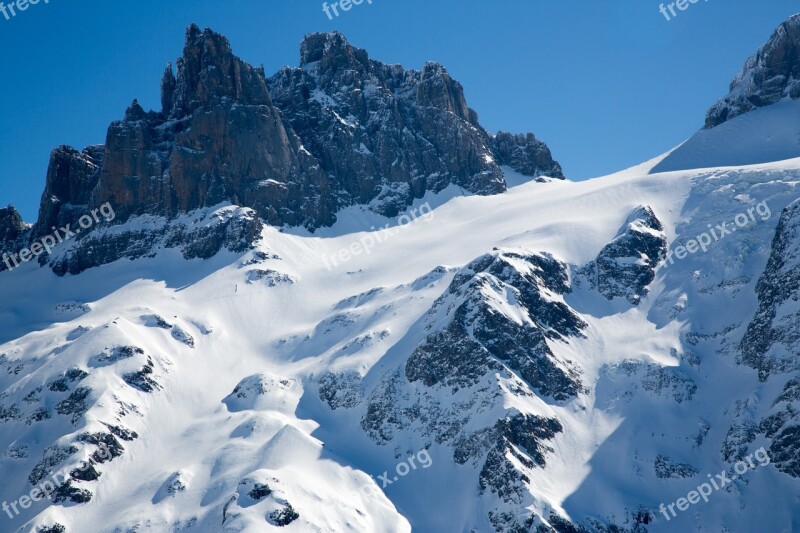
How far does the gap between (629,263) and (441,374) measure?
137 ft

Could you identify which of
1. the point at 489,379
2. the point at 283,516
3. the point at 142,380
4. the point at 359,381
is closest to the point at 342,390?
the point at 359,381

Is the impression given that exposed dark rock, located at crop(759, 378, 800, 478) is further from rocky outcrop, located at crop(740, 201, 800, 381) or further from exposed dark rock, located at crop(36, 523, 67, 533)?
exposed dark rock, located at crop(36, 523, 67, 533)

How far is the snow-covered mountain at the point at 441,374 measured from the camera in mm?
109562

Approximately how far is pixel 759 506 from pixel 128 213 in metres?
143

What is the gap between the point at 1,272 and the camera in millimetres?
193250

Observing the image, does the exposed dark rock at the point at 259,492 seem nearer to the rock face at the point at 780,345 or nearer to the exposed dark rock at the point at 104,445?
the exposed dark rock at the point at 104,445

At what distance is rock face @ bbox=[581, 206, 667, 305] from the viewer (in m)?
144

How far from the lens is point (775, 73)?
195m

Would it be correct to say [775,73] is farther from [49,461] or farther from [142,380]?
[49,461]

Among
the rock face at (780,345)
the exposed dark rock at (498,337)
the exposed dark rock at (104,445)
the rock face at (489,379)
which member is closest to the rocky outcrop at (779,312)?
the rock face at (780,345)

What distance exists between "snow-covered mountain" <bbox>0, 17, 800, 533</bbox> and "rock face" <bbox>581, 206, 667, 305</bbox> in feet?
1.22

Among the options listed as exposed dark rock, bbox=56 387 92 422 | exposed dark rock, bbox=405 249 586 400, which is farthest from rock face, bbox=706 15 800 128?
exposed dark rock, bbox=56 387 92 422

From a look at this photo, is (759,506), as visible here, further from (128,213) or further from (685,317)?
(128,213)

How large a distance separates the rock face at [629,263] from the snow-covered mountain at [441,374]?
0.37 meters
